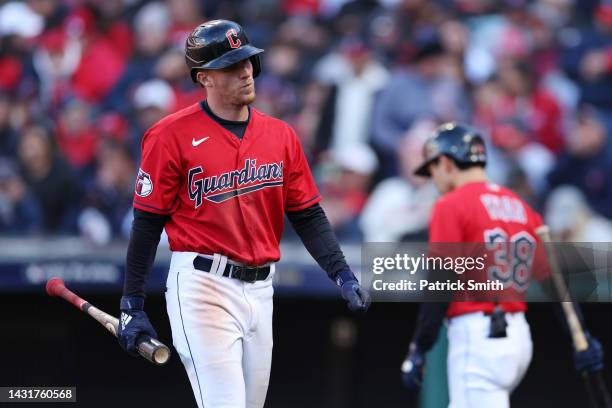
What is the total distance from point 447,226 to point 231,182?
1.23m

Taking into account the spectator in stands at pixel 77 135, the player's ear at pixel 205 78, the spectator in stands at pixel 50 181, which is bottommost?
the player's ear at pixel 205 78

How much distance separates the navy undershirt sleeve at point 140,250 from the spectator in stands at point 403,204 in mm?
3243

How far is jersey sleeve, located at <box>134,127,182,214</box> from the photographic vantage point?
12.0ft

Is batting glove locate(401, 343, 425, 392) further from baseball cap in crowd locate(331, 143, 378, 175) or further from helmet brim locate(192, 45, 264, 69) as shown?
baseball cap in crowd locate(331, 143, 378, 175)

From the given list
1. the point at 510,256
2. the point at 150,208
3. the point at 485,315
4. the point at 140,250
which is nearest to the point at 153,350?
the point at 140,250

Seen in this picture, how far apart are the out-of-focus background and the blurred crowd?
0.6 inches

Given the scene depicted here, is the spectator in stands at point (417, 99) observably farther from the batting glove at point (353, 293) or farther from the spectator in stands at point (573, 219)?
the batting glove at point (353, 293)

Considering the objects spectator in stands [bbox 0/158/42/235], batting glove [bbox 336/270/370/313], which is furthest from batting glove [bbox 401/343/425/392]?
spectator in stands [bbox 0/158/42/235]

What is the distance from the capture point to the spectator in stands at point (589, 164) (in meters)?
7.46

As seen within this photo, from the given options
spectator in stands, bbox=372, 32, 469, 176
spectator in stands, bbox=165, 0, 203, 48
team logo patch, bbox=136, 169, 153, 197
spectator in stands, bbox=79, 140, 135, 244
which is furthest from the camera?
spectator in stands, bbox=165, 0, 203, 48

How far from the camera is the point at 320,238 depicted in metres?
3.94

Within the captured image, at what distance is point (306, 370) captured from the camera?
7.33m

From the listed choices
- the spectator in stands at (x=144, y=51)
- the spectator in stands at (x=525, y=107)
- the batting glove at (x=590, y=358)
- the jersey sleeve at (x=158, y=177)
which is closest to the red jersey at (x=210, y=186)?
the jersey sleeve at (x=158, y=177)

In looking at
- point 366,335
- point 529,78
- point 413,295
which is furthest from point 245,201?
point 529,78
